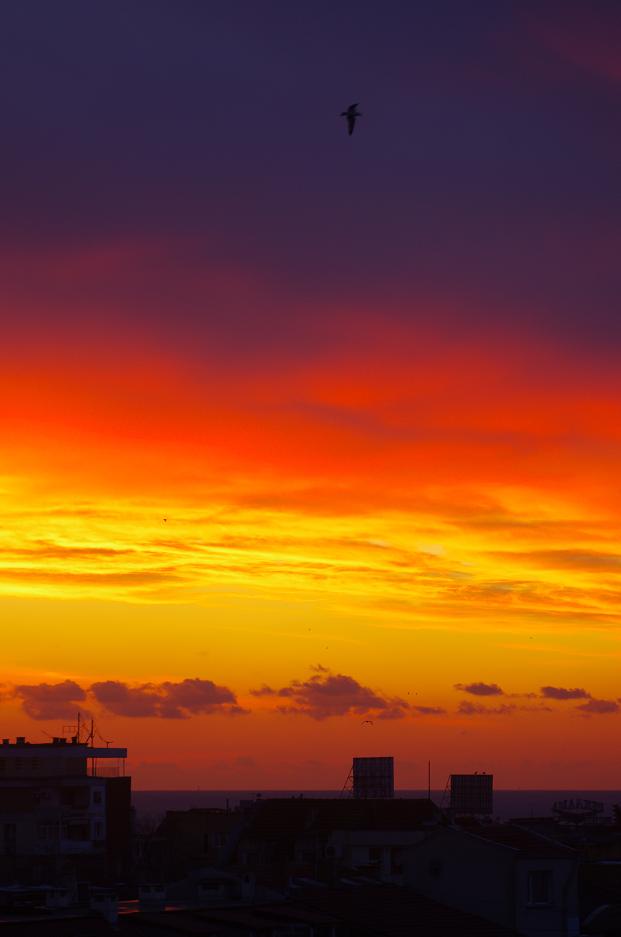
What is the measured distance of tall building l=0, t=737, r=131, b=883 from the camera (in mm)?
125062

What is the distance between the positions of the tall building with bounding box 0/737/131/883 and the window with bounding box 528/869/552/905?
59.1m

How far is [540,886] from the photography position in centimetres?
6606

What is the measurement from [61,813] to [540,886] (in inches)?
2945

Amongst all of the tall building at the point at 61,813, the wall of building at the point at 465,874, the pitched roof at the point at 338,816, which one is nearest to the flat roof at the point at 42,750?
the tall building at the point at 61,813

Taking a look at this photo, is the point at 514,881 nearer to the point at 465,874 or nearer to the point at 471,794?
the point at 465,874

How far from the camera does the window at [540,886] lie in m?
65.9

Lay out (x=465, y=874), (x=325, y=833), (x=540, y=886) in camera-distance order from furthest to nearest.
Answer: (x=325, y=833) < (x=465, y=874) < (x=540, y=886)

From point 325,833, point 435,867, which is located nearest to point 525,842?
point 435,867

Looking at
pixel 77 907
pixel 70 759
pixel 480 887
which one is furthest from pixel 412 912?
pixel 70 759

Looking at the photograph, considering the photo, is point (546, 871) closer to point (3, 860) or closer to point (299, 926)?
point (299, 926)

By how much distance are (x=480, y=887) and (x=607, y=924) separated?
7689mm

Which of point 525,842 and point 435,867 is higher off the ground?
point 525,842

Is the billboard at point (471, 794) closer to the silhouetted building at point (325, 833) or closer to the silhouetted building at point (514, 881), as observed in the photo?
the silhouetted building at point (325, 833)

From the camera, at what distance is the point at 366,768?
13625 centimetres
